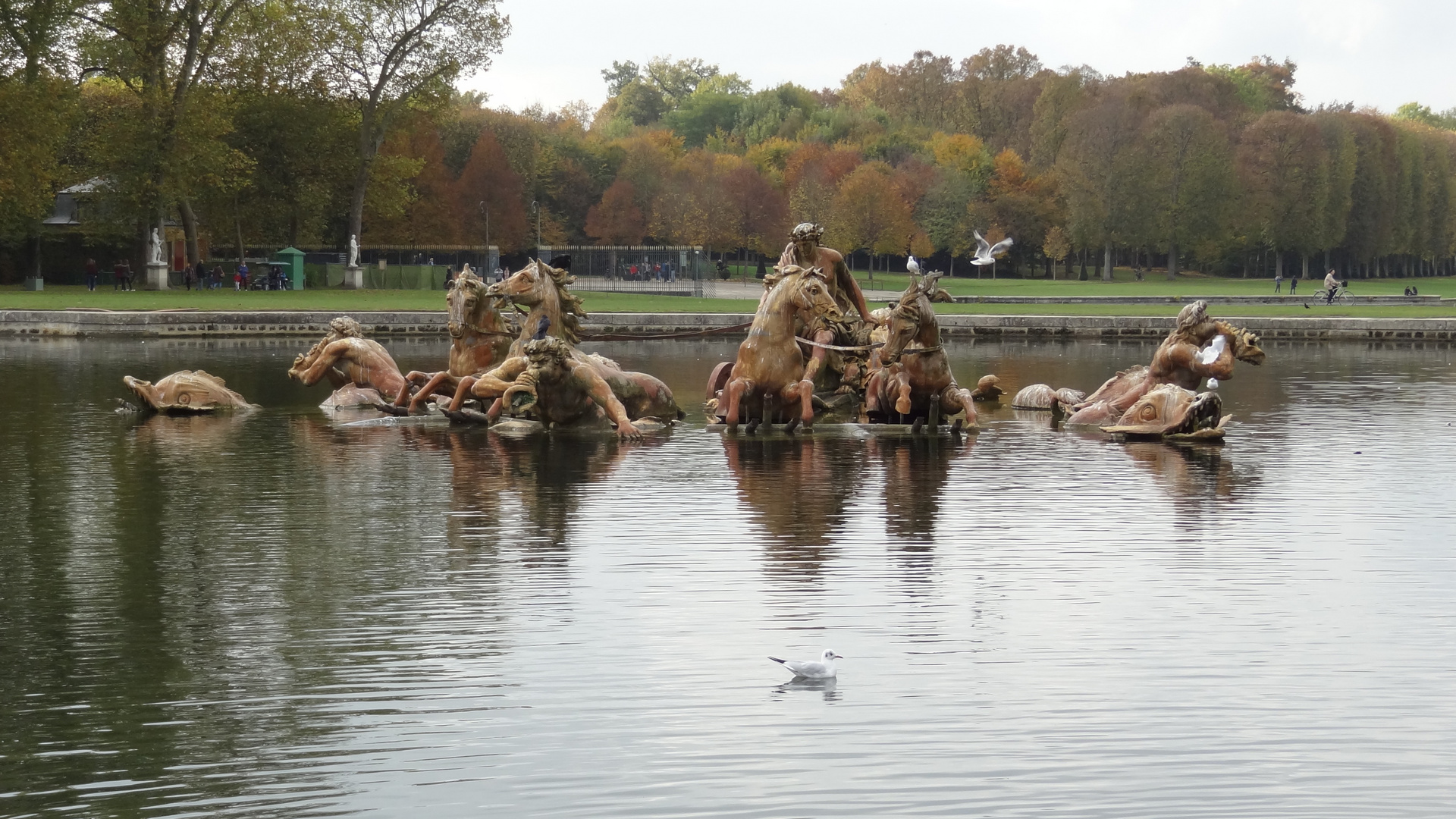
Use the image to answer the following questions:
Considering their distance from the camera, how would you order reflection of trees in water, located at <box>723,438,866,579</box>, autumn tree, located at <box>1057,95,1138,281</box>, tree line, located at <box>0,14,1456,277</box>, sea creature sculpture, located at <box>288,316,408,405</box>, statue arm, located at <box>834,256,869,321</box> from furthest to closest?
1. autumn tree, located at <box>1057,95,1138,281</box>
2. tree line, located at <box>0,14,1456,277</box>
3. sea creature sculpture, located at <box>288,316,408,405</box>
4. statue arm, located at <box>834,256,869,321</box>
5. reflection of trees in water, located at <box>723,438,866,579</box>

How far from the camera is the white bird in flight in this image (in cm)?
850

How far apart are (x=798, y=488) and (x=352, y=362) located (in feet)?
29.0

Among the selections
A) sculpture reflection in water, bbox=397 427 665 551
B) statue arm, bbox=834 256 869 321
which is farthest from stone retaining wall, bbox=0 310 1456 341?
sculpture reflection in water, bbox=397 427 665 551

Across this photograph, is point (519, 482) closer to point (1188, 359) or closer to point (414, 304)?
point (1188, 359)

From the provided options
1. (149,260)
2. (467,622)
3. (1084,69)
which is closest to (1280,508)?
(467,622)

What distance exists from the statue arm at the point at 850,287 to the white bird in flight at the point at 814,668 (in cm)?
1246

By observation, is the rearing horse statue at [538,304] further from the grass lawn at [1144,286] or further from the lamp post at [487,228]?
the lamp post at [487,228]

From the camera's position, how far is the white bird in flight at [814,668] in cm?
850

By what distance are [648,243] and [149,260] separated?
123ft

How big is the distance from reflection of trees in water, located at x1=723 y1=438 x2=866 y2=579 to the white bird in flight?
2772mm

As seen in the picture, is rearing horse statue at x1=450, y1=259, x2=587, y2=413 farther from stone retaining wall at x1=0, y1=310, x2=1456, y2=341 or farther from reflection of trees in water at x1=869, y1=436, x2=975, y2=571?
stone retaining wall at x1=0, y1=310, x2=1456, y2=341

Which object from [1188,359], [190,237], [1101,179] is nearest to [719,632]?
[1188,359]

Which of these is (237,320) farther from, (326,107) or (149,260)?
(326,107)

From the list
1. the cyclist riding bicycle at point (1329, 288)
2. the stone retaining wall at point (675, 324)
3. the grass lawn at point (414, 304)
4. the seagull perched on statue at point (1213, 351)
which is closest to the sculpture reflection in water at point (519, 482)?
the seagull perched on statue at point (1213, 351)
